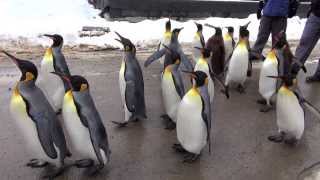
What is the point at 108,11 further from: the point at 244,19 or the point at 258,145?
the point at 258,145

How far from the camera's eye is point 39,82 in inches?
216

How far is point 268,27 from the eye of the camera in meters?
7.83

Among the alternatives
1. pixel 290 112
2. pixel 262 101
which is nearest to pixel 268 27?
pixel 262 101

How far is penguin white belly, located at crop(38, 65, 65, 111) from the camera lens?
539 cm

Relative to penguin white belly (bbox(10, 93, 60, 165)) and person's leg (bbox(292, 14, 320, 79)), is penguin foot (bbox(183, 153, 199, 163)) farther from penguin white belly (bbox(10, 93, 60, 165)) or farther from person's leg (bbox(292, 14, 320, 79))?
person's leg (bbox(292, 14, 320, 79))

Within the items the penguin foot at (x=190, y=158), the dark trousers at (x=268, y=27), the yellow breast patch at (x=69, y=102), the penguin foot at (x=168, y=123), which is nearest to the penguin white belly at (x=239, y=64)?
the dark trousers at (x=268, y=27)

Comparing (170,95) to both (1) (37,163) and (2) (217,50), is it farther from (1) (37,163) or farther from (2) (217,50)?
(2) (217,50)

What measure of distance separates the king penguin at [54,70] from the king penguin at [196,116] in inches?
64.9

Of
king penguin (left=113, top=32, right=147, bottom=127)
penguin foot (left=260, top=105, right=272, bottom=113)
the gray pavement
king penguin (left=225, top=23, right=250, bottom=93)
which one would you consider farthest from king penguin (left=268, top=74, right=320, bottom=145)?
king penguin (left=225, top=23, right=250, bottom=93)

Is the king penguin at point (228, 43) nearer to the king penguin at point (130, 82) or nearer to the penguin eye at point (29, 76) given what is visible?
the king penguin at point (130, 82)

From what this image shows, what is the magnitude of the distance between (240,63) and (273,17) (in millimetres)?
1718

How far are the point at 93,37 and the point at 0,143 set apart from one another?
4885 millimetres

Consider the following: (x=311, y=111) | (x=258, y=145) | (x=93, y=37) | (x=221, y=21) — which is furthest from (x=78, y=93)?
(x=221, y=21)

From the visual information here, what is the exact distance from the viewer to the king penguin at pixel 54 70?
5.34 metres
